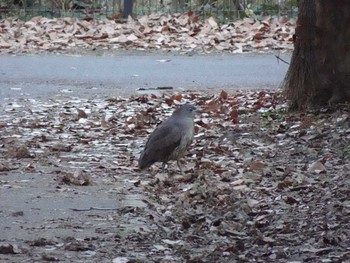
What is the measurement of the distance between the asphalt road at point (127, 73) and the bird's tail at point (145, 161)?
400cm

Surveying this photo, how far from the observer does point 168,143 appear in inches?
319

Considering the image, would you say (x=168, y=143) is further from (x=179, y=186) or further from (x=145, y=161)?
(x=179, y=186)

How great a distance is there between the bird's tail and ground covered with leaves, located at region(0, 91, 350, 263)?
114 millimetres

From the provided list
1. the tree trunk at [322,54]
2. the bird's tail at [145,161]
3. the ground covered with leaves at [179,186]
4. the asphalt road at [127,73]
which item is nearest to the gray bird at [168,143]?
the bird's tail at [145,161]

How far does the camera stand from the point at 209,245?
6.22 m

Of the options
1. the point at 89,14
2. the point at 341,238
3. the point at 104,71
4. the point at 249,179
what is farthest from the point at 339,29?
the point at 89,14

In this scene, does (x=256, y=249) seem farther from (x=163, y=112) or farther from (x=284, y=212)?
(x=163, y=112)

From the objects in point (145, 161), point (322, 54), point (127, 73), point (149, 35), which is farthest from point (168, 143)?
point (149, 35)

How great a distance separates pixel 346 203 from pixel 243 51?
8376 millimetres

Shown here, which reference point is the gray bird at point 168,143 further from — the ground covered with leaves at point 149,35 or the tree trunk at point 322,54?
the ground covered with leaves at point 149,35

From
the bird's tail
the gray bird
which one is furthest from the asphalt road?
the bird's tail

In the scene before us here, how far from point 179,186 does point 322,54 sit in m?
2.44

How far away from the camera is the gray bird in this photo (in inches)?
318

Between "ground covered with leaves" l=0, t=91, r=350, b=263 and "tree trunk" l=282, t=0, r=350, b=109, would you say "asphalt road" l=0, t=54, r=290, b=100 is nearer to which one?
"ground covered with leaves" l=0, t=91, r=350, b=263
